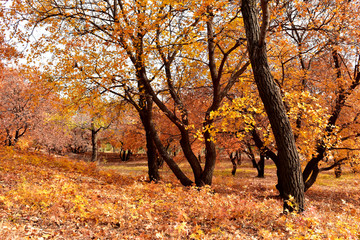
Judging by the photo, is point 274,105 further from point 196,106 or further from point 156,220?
point 196,106

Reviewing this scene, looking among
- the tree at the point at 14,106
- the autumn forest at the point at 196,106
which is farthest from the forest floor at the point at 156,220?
the tree at the point at 14,106

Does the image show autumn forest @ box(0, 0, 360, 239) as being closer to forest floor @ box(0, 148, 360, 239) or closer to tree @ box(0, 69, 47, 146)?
forest floor @ box(0, 148, 360, 239)

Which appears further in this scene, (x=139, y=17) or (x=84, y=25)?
(x=84, y=25)

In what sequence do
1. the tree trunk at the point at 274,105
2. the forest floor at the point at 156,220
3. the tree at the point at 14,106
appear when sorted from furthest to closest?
the tree at the point at 14,106 < the tree trunk at the point at 274,105 < the forest floor at the point at 156,220

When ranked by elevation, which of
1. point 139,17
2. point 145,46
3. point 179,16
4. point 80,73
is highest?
point 179,16

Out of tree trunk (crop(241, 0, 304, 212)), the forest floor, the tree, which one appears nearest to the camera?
the forest floor

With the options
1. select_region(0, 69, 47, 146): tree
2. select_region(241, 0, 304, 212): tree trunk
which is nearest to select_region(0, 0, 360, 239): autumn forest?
select_region(241, 0, 304, 212): tree trunk

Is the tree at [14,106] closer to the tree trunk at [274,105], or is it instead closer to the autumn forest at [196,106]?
the autumn forest at [196,106]

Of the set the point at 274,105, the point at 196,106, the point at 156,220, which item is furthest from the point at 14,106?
the point at 274,105

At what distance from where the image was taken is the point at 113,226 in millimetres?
5094

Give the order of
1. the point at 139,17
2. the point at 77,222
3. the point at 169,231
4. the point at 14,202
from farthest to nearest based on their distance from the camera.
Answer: the point at 139,17
the point at 14,202
the point at 77,222
the point at 169,231

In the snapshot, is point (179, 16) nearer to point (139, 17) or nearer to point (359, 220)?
point (139, 17)

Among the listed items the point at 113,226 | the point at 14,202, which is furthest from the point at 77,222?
the point at 14,202

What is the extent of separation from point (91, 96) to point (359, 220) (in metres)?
8.90
